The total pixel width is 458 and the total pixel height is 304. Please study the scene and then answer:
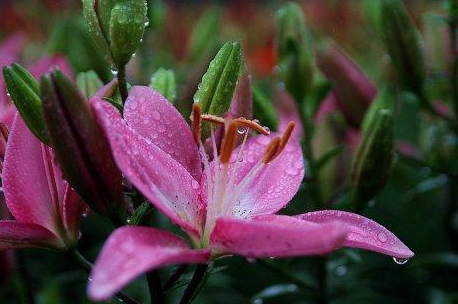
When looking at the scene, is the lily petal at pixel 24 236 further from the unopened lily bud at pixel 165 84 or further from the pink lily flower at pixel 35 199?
the unopened lily bud at pixel 165 84

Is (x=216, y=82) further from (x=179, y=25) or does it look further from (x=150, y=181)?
(x=179, y=25)

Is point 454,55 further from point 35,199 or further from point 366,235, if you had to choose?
point 35,199

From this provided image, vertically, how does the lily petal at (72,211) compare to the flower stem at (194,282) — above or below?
above

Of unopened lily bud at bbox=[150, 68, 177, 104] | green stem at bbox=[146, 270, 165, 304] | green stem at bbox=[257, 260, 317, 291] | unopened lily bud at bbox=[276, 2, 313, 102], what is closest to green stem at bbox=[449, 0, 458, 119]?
unopened lily bud at bbox=[276, 2, 313, 102]

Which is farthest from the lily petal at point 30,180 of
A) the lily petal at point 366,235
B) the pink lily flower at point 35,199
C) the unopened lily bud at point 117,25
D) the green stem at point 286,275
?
the green stem at point 286,275

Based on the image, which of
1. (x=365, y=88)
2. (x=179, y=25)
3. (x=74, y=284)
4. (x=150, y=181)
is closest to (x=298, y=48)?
(x=365, y=88)

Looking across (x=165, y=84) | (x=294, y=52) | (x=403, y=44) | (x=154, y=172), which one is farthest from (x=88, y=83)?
(x=403, y=44)
